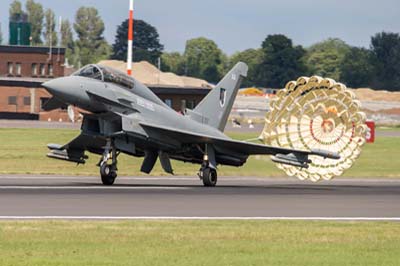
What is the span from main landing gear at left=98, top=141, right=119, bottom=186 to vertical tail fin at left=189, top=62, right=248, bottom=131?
12.2ft

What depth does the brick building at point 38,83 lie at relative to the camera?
87.4 meters

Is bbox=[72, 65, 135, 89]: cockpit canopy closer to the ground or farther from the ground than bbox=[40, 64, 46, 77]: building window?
farther from the ground

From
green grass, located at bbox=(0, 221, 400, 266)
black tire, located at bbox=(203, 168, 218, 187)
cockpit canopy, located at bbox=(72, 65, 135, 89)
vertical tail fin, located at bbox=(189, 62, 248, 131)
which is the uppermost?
cockpit canopy, located at bbox=(72, 65, 135, 89)

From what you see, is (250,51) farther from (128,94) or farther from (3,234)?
(3,234)

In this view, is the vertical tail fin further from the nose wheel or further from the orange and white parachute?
the nose wheel

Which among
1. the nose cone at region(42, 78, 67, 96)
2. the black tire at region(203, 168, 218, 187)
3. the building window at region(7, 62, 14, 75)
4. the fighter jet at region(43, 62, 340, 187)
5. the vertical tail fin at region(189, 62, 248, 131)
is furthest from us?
the building window at region(7, 62, 14, 75)

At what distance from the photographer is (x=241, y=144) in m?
29.0

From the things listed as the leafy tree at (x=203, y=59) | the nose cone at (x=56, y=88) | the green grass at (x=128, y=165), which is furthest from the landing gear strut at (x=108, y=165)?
the leafy tree at (x=203, y=59)

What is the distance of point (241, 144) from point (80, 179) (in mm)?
5381

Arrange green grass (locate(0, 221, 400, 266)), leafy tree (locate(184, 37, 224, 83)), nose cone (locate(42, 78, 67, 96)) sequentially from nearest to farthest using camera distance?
green grass (locate(0, 221, 400, 266)), nose cone (locate(42, 78, 67, 96)), leafy tree (locate(184, 37, 224, 83))

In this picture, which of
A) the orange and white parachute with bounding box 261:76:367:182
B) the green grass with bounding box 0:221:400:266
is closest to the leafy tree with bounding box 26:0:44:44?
the orange and white parachute with bounding box 261:76:367:182

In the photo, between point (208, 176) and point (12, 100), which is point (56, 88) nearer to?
point (208, 176)

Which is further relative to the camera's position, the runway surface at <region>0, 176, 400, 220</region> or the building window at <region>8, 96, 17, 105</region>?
the building window at <region>8, 96, 17, 105</region>

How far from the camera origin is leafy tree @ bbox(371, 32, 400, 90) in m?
115
